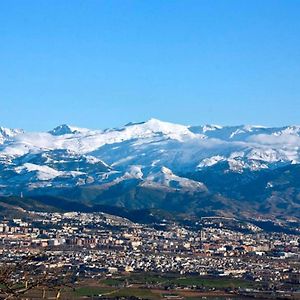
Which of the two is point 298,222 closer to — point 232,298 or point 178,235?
point 178,235

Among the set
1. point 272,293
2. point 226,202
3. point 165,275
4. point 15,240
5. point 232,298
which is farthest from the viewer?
point 226,202

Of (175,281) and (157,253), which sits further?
(157,253)

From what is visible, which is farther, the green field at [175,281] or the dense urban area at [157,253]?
the green field at [175,281]

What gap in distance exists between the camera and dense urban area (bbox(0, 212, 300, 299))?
66.6m

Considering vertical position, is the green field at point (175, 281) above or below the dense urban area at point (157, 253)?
below

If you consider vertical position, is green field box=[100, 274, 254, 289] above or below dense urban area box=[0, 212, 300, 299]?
below

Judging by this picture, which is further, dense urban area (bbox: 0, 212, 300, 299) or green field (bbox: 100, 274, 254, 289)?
green field (bbox: 100, 274, 254, 289)

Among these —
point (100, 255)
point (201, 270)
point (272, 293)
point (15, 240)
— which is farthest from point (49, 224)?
point (272, 293)

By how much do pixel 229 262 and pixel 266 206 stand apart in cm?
10826

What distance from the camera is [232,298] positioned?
57.0 m

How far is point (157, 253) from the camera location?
98.3 metres

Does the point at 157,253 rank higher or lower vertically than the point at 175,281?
higher

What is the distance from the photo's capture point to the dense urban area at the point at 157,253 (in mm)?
66562

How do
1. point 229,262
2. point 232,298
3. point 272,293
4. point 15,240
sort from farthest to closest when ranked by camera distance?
point 15,240
point 229,262
point 272,293
point 232,298
